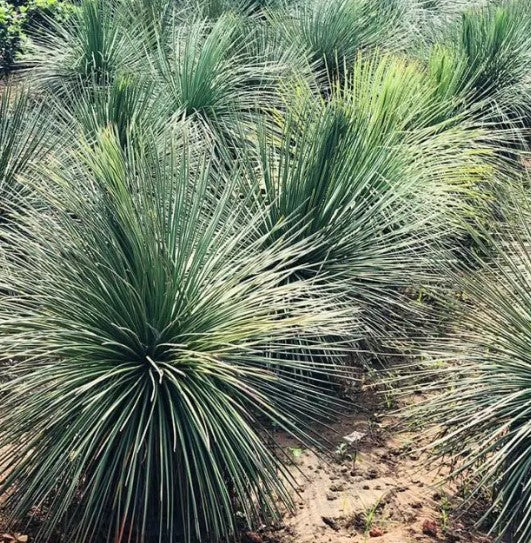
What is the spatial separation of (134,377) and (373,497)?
1099mm

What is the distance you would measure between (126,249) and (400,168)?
191 centimetres

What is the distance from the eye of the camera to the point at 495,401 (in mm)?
2977

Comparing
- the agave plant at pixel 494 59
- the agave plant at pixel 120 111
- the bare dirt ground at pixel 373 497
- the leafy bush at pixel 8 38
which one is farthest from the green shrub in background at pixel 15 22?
the bare dirt ground at pixel 373 497

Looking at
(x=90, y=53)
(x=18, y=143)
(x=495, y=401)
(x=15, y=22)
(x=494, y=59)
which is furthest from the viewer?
(x=15, y=22)


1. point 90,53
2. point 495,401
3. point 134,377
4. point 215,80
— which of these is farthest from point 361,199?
point 90,53

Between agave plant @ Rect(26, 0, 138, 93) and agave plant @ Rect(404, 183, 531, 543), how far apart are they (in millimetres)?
3666

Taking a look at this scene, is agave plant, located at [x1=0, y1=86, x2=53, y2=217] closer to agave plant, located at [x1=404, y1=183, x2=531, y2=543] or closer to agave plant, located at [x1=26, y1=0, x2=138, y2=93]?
agave plant, located at [x1=26, y1=0, x2=138, y2=93]

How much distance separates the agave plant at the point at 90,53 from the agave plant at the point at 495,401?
367 centimetres

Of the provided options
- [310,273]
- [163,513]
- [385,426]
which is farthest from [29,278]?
[385,426]

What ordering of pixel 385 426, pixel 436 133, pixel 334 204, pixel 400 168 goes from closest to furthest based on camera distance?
pixel 385 426, pixel 334 204, pixel 400 168, pixel 436 133

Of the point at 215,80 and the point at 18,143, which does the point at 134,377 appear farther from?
the point at 215,80

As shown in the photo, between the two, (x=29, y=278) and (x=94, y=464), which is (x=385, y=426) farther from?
(x=29, y=278)

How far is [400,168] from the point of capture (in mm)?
4477

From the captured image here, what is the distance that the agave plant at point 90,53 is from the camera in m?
6.33
